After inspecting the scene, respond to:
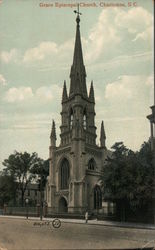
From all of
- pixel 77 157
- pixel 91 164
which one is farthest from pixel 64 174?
pixel 91 164

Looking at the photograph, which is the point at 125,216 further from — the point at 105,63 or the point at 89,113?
the point at 89,113

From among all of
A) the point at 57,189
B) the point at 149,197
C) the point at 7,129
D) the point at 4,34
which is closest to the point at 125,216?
the point at 149,197

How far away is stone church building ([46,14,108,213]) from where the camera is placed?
44688 mm

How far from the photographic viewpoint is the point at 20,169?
3606 cm

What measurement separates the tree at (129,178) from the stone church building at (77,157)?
1851 cm

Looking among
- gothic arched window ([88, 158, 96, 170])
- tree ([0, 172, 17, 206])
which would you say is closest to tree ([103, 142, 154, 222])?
tree ([0, 172, 17, 206])

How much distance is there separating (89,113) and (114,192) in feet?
91.3

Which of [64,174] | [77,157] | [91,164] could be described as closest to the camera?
[77,157]

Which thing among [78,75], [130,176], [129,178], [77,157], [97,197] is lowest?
[97,197]

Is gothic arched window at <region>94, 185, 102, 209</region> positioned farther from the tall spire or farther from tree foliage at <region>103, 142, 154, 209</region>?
tree foliage at <region>103, 142, 154, 209</region>

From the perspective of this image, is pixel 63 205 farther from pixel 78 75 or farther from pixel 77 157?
pixel 78 75

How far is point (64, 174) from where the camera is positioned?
48.4m

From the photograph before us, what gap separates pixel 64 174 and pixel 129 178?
25.6 meters

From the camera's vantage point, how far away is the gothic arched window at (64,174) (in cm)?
4779
